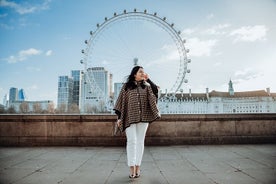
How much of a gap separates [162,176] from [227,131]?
4038 millimetres

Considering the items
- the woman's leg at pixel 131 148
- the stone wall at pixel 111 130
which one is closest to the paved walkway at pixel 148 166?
the woman's leg at pixel 131 148

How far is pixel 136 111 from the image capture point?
3.71m

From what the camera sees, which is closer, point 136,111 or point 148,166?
point 136,111

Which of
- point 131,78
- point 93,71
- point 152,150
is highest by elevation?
point 93,71

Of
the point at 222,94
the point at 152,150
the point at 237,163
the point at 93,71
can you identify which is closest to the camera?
the point at 237,163

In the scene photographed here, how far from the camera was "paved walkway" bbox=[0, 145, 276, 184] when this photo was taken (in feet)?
11.3

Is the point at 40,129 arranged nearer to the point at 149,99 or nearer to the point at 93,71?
the point at 149,99

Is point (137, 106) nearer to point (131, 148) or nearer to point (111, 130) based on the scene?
point (131, 148)

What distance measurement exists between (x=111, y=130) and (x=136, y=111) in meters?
3.31

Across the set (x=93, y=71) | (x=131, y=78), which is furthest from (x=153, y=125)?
(x=93, y=71)

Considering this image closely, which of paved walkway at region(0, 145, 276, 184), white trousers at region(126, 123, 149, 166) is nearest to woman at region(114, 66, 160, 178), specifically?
white trousers at region(126, 123, 149, 166)

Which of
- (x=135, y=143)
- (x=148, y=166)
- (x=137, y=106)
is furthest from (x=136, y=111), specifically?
(x=148, y=166)

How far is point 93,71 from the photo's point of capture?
59.0 feet

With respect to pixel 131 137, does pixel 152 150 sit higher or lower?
lower
